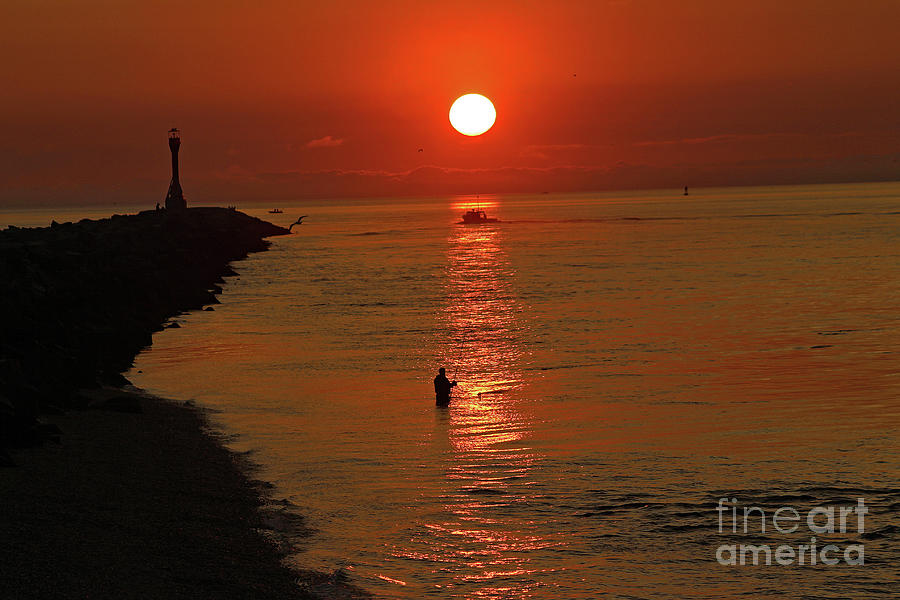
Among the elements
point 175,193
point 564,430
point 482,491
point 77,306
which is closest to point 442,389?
point 564,430

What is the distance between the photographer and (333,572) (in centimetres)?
1159

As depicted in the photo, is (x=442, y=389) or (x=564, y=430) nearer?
(x=564, y=430)

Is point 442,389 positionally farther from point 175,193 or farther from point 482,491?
point 175,193

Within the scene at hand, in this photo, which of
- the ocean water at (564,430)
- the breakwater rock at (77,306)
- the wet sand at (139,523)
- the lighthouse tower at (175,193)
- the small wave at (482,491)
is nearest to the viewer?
the wet sand at (139,523)

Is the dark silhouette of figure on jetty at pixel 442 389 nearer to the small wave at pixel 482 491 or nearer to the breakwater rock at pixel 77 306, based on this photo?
the small wave at pixel 482 491

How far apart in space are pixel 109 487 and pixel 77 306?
17200mm

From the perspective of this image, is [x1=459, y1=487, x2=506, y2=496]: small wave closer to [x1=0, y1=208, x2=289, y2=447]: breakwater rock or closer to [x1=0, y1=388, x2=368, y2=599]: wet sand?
[x1=0, y1=388, x2=368, y2=599]: wet sand

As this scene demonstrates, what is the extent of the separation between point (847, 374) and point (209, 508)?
59.5 ft

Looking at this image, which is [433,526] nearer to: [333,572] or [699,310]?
[333,572]

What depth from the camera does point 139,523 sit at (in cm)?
1217

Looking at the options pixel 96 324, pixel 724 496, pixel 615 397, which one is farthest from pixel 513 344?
pixel 724 496

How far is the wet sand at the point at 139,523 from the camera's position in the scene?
10.1 metres

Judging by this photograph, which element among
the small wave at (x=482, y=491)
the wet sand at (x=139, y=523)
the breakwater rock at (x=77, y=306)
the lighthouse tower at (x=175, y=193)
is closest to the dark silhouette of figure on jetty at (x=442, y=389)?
the wet sand at (x=139, y=523)

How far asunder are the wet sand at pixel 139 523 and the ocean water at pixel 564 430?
2.40ft
